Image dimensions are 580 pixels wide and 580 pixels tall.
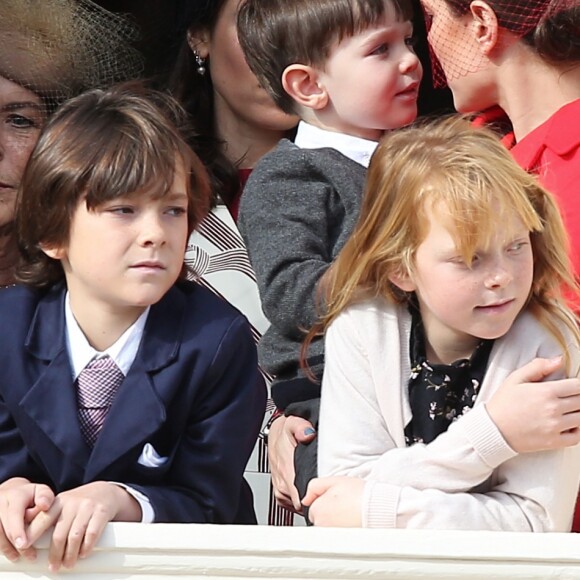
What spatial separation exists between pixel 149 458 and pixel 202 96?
139 cm

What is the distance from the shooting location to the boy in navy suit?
2252 millimetres

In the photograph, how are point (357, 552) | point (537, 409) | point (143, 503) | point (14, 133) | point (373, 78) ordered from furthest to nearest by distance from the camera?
1. point (14, 133)
2. point (373, 78)
3. point (143, 503)
4. point (537, 409)
5. point (357, 552)

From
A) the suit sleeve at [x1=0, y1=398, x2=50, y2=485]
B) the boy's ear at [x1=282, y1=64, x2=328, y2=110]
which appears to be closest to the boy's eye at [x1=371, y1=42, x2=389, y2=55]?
the boy's ear at [x1=282, y1=64, x2=328, y2=110]

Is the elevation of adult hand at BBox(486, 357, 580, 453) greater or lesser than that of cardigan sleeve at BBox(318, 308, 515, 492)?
greater

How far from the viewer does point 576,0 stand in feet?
8.43

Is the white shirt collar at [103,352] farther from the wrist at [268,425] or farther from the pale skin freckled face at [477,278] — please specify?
the wrist at [268,425]

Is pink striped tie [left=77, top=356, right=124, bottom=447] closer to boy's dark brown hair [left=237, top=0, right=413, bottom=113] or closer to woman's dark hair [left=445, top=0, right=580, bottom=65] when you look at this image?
boy's dark brown hair [left=237, top=0, right=413, bottom=113]

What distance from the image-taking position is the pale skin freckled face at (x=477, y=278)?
83.1 inches

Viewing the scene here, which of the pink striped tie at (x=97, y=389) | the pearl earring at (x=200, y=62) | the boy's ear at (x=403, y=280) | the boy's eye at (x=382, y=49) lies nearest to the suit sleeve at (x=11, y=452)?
the pink striped tie at (x=97, y=389)

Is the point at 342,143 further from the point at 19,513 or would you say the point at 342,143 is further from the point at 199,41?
the point at 19,513

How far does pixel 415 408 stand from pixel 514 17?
832 mm

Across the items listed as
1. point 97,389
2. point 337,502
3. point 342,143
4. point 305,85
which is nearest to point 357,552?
point 337,502

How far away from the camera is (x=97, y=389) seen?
2.31m

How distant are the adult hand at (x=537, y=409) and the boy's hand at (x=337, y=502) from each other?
24cm
